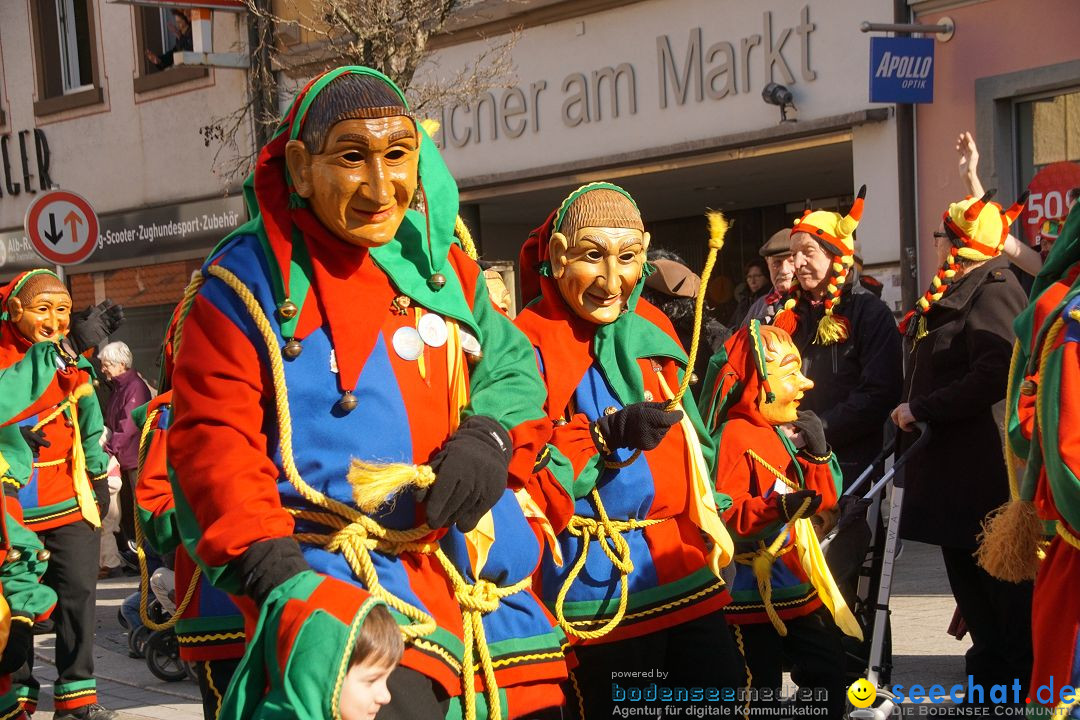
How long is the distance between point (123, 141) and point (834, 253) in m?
13.4

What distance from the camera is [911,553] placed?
9625 millimetres

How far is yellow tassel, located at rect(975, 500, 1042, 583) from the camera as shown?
3689mm

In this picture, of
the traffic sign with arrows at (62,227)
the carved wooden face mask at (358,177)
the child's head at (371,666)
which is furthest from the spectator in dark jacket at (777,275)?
the traffic sign with arrows at (62,227)

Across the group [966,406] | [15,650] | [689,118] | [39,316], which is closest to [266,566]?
[15,650]

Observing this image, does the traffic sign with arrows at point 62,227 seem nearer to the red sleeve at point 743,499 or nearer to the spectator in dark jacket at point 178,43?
the red sleeve at point 743,499

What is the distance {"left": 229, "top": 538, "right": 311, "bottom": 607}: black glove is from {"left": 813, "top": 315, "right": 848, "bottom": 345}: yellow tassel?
404 cm

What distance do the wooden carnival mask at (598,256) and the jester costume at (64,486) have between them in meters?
3.43

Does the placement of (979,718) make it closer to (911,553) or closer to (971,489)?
(971,489)

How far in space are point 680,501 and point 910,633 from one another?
10.9 ft

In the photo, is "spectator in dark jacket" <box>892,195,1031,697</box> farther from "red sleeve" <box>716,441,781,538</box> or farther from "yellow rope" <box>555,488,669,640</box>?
"yellow rope" <box>555,488,669,640</box>

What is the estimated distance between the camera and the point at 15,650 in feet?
18.7

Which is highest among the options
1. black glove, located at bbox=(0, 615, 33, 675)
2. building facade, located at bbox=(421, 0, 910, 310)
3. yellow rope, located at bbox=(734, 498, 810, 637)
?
building facade, located at bbox=(421, 0, 910, 310)

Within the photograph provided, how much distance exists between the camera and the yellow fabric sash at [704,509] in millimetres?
4324

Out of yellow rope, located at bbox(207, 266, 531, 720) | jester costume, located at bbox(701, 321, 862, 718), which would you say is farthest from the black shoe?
yellow rope, located at bbox(207, 266, 531, 720)
